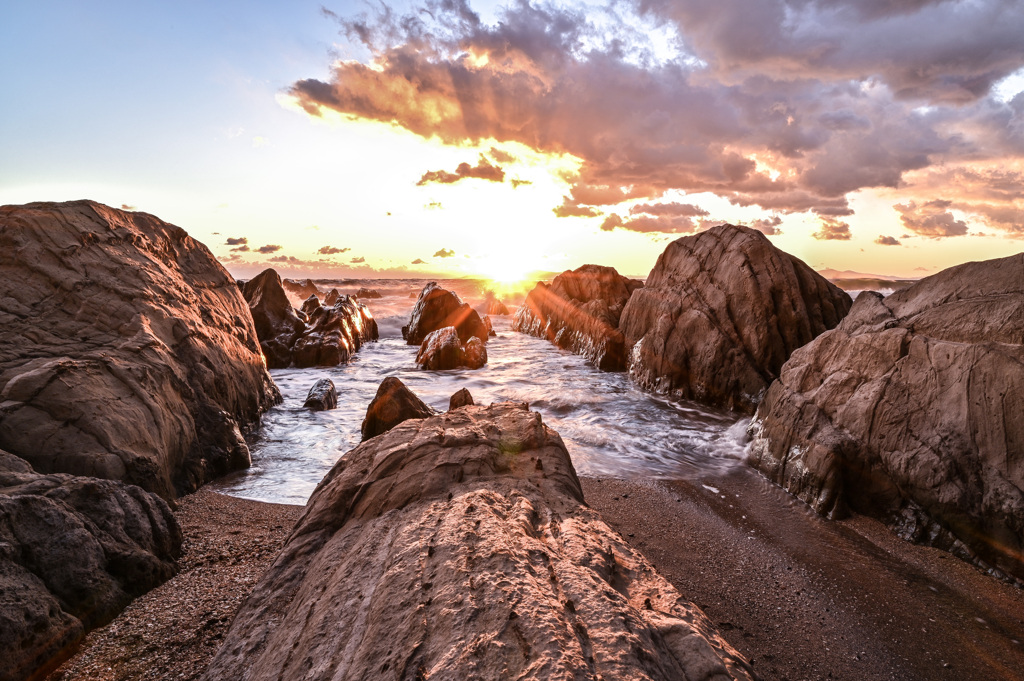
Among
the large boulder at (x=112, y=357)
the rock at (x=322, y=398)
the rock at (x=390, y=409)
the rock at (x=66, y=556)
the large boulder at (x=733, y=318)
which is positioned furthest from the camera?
the large boulder at (x=733, y=318)

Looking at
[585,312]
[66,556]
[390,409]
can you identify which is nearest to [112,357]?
[66,556]

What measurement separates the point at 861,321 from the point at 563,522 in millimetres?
5645

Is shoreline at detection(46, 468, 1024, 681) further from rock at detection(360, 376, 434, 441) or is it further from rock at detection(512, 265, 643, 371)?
rock at detection(512, 265, 643, 371)

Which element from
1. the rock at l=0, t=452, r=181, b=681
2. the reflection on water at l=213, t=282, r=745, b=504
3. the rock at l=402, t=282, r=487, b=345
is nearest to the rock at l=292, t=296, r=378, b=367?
the reflection on water at l=213, t=282, r=745, b=504

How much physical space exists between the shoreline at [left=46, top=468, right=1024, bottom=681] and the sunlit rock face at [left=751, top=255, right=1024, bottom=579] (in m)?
0.32

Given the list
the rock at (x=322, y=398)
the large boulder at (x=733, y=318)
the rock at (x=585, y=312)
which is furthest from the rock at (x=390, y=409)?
the rock at (x=585, y=312)

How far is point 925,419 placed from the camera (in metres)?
4.57

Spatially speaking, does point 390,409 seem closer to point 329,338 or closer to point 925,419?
point 925,419

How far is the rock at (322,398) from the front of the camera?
8812mm

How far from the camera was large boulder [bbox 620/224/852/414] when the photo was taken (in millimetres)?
9109

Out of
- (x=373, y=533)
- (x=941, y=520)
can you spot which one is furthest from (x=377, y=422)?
(x=941, y=520)

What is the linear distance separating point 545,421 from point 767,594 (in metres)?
5.52

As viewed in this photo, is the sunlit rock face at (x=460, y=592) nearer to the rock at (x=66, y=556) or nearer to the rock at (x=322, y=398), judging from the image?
the rock at (x=66, y=556)

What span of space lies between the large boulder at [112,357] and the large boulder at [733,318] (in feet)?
28.1
